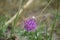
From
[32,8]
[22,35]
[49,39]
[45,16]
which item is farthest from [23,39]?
[32,8]

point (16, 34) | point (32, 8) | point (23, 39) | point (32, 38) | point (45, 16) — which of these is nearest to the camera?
point (32, 38)

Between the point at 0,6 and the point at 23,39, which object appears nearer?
the point at 23,39

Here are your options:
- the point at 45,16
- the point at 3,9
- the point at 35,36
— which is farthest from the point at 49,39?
the point at 3,9

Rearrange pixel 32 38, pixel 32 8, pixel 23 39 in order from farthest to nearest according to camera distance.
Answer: pixel 32 8 → pixel 23 39 → pixel 32 38

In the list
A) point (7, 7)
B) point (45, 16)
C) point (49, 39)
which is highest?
point (7, 7)

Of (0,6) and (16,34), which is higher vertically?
(0,6)

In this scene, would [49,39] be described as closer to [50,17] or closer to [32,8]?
[50,17]

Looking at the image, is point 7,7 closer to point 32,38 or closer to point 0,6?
point 0,6
